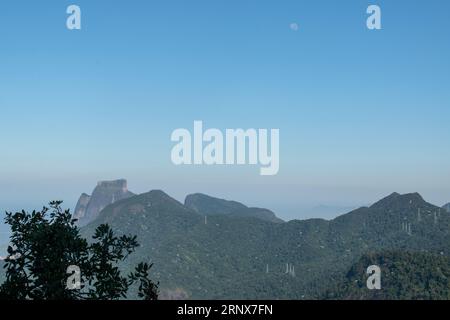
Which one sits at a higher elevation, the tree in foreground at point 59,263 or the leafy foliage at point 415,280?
the tree in foreground at point 59,263

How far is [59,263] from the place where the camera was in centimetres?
1103

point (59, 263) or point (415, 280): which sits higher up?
point (59, 263)

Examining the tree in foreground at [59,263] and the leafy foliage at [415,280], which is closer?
the tree in foreground at [59,263]

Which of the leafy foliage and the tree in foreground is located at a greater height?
the tree in foreground

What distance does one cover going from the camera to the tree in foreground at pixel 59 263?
1064 cm

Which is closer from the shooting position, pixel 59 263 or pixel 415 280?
pixel 59 263

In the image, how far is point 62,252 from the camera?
11367mm

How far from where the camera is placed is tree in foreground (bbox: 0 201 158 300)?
10641 millimetres

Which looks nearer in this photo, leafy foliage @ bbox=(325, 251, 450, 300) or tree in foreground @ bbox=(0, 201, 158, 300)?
tree in foreground @ bbox=(0, 201, 158, 300)
